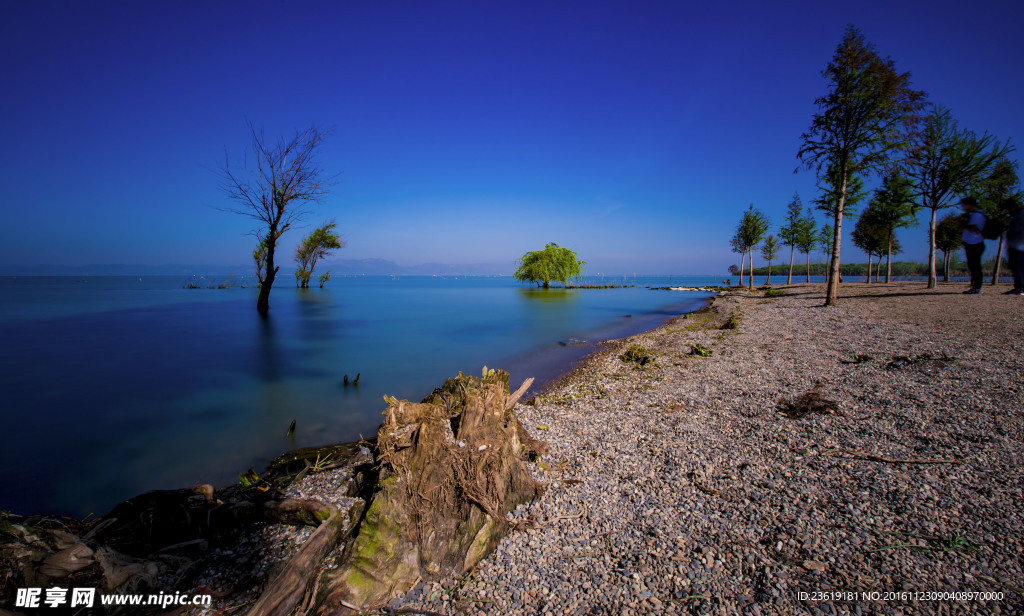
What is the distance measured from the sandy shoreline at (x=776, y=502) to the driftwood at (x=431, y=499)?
0.61 feet

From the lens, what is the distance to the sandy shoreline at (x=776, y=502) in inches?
103

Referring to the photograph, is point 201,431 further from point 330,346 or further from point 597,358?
point 597,358

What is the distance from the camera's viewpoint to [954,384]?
6.05 m

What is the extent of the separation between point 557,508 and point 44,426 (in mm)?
10042

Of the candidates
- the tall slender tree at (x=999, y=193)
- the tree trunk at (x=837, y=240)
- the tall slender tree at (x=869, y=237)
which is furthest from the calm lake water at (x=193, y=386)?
the tall slender tree at (x=869, y=237)

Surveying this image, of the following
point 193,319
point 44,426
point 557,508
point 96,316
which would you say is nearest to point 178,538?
point 557,508

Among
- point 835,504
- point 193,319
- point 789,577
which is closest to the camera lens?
point 789,577

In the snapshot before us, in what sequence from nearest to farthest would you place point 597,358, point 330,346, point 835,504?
point 835,504, point 597,358, point 330,346

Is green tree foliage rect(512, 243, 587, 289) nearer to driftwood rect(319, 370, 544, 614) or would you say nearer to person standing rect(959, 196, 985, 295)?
person standing rect(959, 196, 985, 295)

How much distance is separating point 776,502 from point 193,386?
12.5 metres

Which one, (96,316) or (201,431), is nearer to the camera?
(201,431)

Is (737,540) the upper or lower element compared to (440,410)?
lower

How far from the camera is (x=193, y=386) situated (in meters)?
10.0

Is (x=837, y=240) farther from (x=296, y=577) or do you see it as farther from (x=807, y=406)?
(x=296, y=577)
